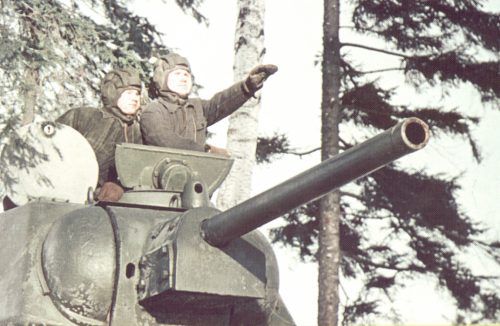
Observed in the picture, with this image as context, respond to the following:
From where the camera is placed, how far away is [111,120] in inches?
299

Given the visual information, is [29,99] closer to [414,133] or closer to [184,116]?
[184,116]

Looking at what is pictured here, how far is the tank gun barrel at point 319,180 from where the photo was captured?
4711 millimetres

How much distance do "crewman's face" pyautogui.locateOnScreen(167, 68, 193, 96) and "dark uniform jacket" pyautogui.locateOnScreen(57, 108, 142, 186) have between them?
19.5 inches

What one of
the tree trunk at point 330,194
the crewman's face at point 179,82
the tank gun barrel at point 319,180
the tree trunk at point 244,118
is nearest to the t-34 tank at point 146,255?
the tank gun barrel at point 319,180

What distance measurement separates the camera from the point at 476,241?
63.4ft

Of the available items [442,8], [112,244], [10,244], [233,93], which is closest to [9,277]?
[10,244]

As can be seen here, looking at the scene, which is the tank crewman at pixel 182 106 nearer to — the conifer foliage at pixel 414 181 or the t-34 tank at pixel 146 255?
the t-34 tank at pixel 146 255

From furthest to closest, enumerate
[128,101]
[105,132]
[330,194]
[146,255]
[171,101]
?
1. [330,194]
2. [128,101]
3. [105,132]
4. [171,101]
5. [146,255]

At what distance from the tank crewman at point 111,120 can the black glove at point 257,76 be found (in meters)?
0.89

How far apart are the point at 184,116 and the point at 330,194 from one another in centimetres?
922

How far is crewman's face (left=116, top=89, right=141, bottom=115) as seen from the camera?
25.1 ft

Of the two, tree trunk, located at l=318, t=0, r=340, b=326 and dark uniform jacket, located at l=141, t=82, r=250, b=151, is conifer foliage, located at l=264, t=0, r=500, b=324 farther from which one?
dark uniform jacket, located at l=141, t=82, r=250, b=151

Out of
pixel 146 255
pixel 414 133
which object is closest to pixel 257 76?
pixel 146 255

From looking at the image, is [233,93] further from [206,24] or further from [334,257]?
[206,24]
